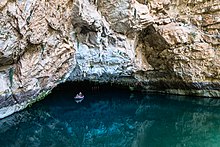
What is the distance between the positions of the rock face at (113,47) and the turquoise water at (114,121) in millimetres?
521

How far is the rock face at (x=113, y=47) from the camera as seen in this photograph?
7.27 meters

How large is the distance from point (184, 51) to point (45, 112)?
14.2 feet

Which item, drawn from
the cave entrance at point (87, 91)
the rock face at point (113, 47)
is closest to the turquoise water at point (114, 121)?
the cave entrance at point (87, 91)

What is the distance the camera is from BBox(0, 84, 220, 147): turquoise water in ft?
22.3

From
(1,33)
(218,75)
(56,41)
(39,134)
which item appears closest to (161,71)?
(218,75)

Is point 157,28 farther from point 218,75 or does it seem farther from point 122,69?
point 218,75

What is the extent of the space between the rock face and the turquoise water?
0.52 meters

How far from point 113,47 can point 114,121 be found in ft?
6.94

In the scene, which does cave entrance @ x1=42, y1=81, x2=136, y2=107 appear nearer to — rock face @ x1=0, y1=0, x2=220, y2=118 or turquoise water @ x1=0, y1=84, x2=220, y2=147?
turquoise water @ x1=0, y1=84, x2=220, y2=147

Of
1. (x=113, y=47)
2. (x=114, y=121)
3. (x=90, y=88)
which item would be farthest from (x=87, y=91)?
(x=114, y=121)

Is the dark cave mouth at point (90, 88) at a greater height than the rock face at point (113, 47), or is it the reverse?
the rock face at point (113, 47)

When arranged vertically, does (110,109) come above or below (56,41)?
below

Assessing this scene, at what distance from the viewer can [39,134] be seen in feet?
23.1

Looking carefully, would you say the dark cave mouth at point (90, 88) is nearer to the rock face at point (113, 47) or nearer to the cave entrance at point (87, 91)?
the cave entrance at point (87, 91)
